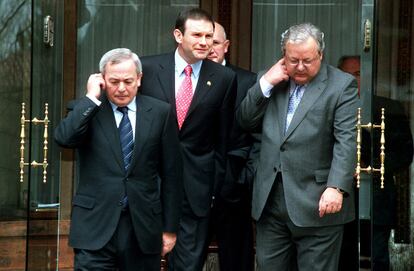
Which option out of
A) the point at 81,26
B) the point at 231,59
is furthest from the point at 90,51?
the point at 231,59

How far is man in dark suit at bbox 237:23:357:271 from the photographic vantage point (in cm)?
623

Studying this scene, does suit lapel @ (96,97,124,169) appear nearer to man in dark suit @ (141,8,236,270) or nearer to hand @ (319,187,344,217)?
man in dark suit @ (141,8,236,270)

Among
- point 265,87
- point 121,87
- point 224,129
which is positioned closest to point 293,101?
point 265,87

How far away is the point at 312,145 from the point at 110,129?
108 cm

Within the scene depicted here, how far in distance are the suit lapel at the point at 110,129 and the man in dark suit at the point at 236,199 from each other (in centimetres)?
98

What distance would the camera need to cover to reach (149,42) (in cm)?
925

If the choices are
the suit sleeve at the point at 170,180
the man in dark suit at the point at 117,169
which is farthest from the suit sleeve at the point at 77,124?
the suit sleeve at the point at 170,180

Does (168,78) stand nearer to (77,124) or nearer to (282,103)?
(282,103)

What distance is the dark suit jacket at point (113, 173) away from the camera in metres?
5.93

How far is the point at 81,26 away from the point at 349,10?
80.0 inches

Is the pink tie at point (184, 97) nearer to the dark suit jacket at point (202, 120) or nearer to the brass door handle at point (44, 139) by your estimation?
the dark suit jacket at point (202, 120)

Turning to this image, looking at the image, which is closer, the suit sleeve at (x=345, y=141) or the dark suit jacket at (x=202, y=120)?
the suit sleeve at (x=345, y=141)

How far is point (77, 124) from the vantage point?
589 centimetres

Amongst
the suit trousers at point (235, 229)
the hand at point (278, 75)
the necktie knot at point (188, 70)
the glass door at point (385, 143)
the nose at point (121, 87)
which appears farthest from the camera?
the glass door at point (385, 143)
